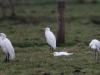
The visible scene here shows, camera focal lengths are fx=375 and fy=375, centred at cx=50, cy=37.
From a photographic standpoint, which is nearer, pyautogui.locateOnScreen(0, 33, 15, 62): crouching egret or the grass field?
the grass field

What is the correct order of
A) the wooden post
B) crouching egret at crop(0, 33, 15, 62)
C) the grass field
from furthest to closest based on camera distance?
1. the wooden post
2. crouching egret at crop(0, 33, 15, 62)
3. the grass field

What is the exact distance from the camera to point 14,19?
34625 millimetres

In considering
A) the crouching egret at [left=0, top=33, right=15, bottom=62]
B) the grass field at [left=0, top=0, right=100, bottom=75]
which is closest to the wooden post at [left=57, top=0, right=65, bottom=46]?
the grass field at [left=0, top=0, right=100, bottom=75]

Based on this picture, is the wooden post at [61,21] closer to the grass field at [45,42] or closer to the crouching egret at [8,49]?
the grass field at [45,42]

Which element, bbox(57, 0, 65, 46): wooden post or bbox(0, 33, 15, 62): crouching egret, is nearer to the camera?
bbox(0, 33, 15, 62): crouching egret

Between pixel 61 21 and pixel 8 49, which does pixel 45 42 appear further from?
pixel 8 49

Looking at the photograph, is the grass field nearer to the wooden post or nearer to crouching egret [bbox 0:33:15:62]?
crouching egret [bbox 0:33:15:62]

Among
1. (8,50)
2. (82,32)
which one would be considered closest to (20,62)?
(8,50)

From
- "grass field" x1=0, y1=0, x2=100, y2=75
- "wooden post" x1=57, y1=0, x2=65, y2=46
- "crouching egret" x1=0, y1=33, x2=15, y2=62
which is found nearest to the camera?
"grass field" x1=0, y1=0, x2=100, y2=75

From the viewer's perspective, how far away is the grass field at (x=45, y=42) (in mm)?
14469

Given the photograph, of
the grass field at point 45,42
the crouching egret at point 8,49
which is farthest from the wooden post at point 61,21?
the crouching egret at point 8,49

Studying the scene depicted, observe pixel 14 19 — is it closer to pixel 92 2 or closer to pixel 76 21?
pixel 76 21

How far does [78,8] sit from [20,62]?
27.4 m

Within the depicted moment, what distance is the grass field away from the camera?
14.5m
